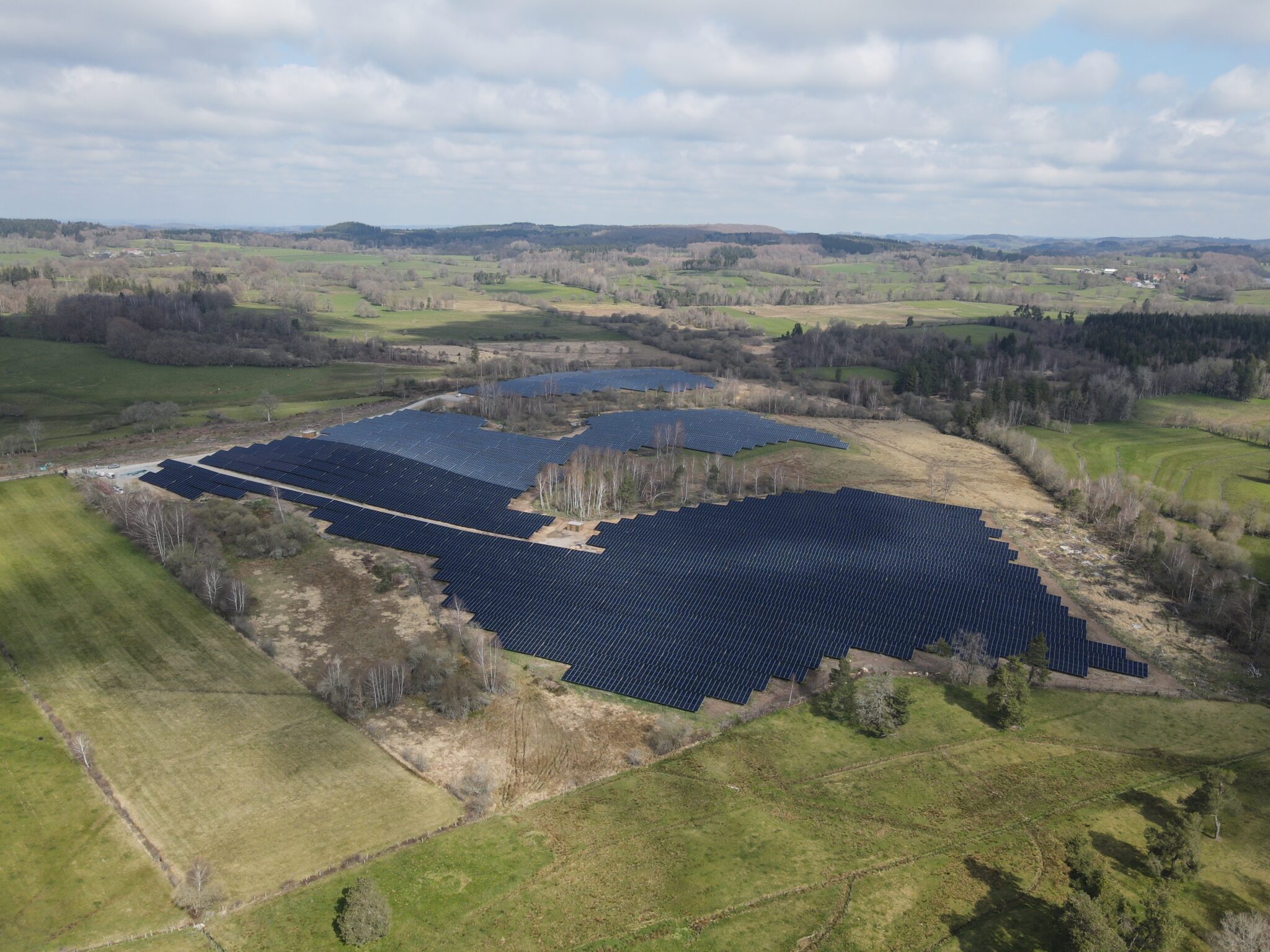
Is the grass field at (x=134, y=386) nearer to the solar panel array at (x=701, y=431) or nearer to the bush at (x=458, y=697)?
the solar panel array at (x=701, y=431)

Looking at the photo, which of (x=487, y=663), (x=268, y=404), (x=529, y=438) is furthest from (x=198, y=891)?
(x=268, y=404)

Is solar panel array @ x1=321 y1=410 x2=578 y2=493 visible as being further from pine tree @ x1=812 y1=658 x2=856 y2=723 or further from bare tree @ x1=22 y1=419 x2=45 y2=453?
pine tree @ x1=812 y1=658 x2=856 y2=723

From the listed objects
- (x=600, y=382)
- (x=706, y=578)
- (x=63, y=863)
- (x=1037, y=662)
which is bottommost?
(x=63, y=863)

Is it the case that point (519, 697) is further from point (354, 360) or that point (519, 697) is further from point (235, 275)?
point (235, 275)

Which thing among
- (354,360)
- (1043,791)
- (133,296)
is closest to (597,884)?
(1043,791)

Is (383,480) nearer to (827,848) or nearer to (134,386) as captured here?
(827,848)

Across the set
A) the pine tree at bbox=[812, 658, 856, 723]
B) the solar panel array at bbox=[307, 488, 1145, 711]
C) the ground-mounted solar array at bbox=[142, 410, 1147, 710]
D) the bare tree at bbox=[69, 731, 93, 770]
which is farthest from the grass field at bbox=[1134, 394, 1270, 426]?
the bare tree at bbox=[69, 731, 93, 770]
